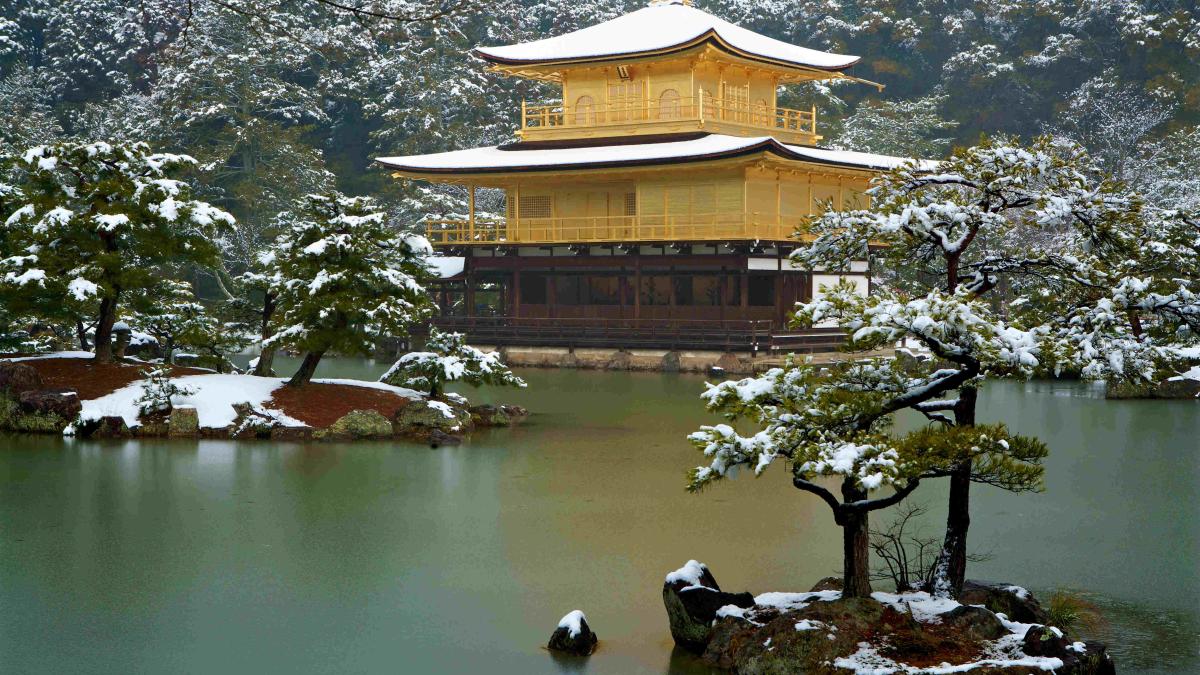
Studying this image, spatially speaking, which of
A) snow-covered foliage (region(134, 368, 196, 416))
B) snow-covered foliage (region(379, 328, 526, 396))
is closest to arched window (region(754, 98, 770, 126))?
snow-covered foliage (region(379, 328, 526, 396))

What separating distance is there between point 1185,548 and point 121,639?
845cm

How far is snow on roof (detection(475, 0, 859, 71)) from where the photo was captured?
33.6m

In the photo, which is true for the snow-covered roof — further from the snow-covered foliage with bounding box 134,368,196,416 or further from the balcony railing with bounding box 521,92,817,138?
the snow-covered foliage with bounding box 134,368,196,416

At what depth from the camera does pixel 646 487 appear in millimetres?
14766

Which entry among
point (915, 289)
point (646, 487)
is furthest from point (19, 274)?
point (915, 289)

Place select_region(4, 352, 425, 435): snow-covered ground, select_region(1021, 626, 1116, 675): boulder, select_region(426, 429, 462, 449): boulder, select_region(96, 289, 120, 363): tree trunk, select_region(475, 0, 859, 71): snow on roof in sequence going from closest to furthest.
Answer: select_region(1021, 626, 1116, 675): boulder < select_region(426, 429, 462, 449): boulder < select_region(4, 352, 425, 435): snow-covered ground < select_region(96, 289, 120, 363): tree trunk < select_region(475, 0, 859, 71): snow on roof

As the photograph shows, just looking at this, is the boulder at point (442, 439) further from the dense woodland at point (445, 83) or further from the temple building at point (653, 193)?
the dense woodland at point (445, 83)

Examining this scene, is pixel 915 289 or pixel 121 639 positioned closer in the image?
pixel 121 639

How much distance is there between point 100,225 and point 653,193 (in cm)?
1606

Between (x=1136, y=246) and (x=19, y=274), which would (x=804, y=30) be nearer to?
(x=19, y=274)

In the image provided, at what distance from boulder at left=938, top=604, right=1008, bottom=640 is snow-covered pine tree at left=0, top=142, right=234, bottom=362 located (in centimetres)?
1407

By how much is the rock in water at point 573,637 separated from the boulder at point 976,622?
7.19 ft

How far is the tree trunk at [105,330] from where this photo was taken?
2028 centimetres

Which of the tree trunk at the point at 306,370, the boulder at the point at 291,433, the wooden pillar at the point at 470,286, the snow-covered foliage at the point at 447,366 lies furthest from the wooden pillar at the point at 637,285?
the boulder at the point at 291,433
